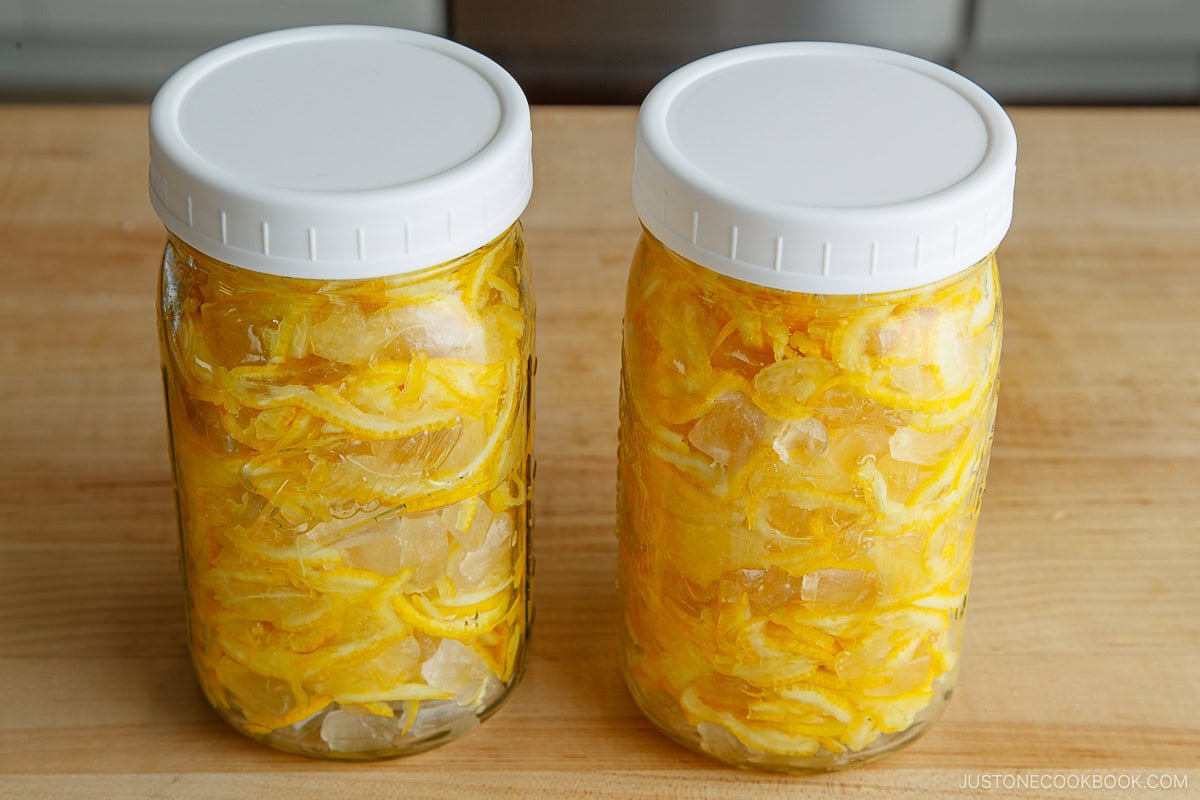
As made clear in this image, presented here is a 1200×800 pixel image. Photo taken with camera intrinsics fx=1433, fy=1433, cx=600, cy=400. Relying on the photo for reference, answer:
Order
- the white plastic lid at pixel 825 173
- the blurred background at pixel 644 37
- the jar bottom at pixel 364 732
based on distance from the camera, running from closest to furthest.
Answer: the white plastic lid at pixel 825 173 < the jar bottom at pixel 364 732 < the blurred background at pixel 644 37

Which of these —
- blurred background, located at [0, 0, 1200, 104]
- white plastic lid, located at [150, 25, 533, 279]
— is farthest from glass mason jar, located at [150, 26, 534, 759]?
blurred background, located at [0, 0, 1200, 104]

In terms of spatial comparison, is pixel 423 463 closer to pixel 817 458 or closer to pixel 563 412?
pixel 817 458

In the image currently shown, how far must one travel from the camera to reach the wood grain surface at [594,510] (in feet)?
2.28

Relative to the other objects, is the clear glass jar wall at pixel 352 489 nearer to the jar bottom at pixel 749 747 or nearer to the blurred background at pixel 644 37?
the jar bottom at pixel 749 747

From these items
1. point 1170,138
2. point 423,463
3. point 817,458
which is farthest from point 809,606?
point 1170,138

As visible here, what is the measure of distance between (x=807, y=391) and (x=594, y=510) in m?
0.29

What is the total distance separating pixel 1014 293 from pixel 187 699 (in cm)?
63

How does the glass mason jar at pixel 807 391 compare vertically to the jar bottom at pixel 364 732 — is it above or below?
above

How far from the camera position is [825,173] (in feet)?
1.88

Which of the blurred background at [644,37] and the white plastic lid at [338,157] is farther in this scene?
the blurred background at [644,37]

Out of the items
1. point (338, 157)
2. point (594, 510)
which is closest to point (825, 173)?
point (338, 157)

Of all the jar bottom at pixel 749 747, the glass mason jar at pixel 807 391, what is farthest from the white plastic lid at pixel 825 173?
the jar bottom at pixel 749 747

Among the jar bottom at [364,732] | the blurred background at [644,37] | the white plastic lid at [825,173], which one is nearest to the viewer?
the white plastic lid at [825,173]

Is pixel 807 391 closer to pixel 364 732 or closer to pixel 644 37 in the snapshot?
pixel 364 732
